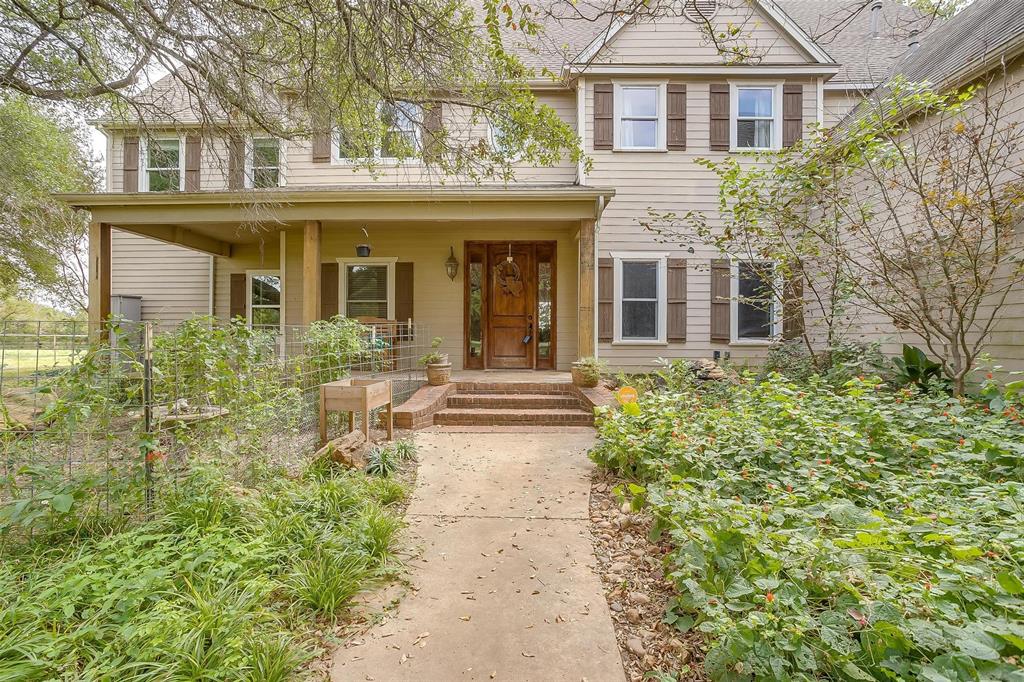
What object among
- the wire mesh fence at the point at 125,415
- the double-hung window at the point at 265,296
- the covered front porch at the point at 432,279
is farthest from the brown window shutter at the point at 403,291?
the wire mesh fence at the point at 125,415

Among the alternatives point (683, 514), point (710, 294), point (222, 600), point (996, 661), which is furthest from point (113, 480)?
point (710, 294)

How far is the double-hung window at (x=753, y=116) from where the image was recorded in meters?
8.63

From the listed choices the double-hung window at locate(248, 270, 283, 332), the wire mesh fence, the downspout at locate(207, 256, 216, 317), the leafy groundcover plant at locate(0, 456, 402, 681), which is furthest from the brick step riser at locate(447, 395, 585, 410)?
the downspout at locate(207, 256, 216, 317)

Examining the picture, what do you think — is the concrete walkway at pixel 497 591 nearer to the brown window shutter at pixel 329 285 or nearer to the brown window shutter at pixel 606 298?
the brown window shutter at pixel 606 298

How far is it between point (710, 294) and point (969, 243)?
12.7ft

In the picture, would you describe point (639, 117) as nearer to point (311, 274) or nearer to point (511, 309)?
point (511, 309)

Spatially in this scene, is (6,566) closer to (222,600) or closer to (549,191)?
(222,600)

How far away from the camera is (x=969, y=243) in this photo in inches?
196

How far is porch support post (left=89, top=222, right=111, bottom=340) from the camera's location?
7.45 metres

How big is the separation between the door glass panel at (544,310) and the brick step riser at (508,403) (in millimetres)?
2526

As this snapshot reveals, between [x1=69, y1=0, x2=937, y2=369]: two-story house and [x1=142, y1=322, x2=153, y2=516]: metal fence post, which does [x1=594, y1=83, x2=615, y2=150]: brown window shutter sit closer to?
[x1=69, y1=0, x2=937, y2=369]: two-story house

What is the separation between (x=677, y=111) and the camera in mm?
8641

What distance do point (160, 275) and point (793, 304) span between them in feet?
38.1

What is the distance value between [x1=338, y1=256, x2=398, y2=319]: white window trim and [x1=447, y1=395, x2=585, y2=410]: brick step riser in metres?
3.34
